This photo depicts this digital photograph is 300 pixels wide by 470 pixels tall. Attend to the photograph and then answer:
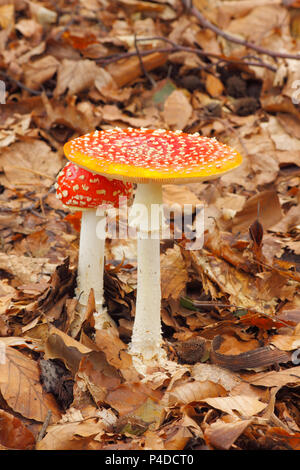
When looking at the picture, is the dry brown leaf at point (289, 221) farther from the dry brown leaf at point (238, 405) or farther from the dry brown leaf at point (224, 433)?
the dry brown leaf at point (224, 433)

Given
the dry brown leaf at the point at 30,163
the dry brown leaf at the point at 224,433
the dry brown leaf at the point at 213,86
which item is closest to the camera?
the dry brown leaf at the point at 224,433

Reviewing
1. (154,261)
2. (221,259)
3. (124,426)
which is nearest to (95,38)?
(221,259)

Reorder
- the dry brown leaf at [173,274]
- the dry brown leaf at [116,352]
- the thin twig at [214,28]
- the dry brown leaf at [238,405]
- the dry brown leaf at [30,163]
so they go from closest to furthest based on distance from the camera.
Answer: the dry brown leaf at [238,405], the dry brown leaf at [116,352], the dry brown leaf at [173,274], the dry brown leaf at [30,163], the thin twig at [214,28]

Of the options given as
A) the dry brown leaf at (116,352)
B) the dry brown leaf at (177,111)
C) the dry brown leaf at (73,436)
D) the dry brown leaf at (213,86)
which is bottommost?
the dry brown leaf at (116,352)

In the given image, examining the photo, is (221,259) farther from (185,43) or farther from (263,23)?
(263,23)

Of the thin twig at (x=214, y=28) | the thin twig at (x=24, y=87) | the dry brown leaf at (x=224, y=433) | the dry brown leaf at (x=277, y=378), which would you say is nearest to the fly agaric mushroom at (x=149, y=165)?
the dry brown leaf at (x=277, y=378)

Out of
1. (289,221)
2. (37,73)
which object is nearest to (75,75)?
(37,73)

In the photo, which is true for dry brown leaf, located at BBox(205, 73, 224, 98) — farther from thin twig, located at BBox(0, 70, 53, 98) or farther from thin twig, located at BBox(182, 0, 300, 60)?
thin twig, located at BBox(0, 70, 53, 98)

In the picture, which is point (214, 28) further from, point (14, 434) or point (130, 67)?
point (14, 434)
